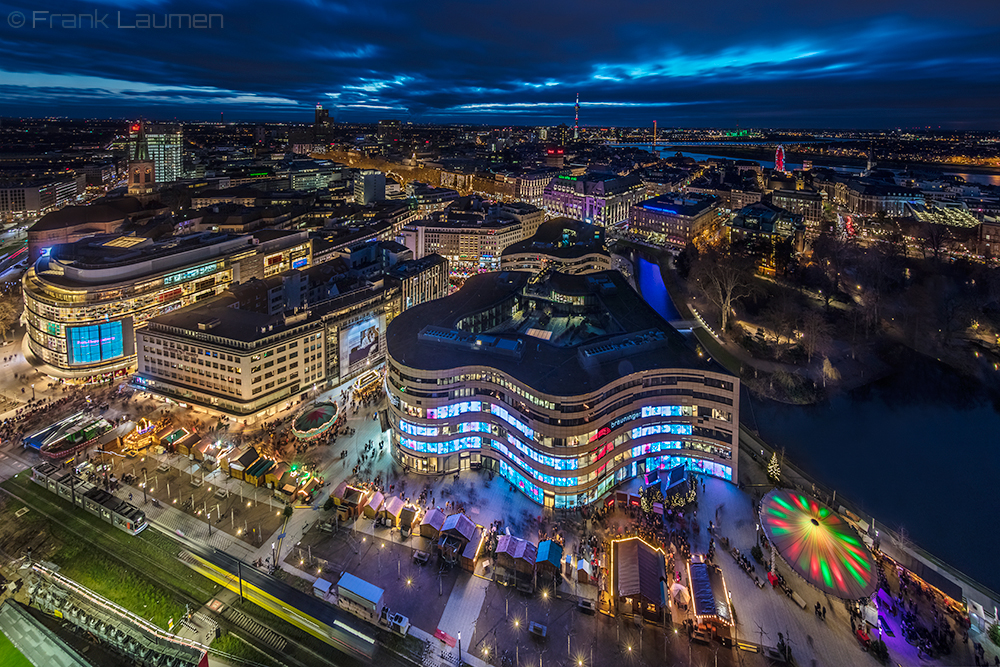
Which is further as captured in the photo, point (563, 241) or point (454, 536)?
point (563, 241)

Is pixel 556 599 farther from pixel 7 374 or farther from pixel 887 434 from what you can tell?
pixel 7 374

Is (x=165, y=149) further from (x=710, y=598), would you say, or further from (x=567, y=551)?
(x=710, y=598)

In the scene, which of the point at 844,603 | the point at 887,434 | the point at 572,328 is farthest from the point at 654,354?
the point at 887,434

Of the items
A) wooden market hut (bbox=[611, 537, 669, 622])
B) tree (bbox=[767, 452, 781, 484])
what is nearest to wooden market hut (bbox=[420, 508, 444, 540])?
wooden market hut (bbox=[611, 537, 669, 622])

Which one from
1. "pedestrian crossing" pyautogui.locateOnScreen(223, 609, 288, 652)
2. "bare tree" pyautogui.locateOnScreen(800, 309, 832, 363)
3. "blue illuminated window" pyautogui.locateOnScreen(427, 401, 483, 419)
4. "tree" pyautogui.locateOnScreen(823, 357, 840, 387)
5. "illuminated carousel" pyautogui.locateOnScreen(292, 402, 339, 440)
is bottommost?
"pedestrian crossing" pyautogui.locateOnScreen(223, 609, 288, 652)

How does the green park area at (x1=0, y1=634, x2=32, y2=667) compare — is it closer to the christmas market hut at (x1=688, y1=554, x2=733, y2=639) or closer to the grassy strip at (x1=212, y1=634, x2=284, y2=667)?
the grassy strip at (x1=212, y1=634, x2=284, y2=667)

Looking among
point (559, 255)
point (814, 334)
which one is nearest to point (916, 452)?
point (814, 334)

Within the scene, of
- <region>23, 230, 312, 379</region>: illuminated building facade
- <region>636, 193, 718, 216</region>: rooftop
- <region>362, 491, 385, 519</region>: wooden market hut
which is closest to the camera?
<region>362, 491, 385, 519</region>: wooden market hut
